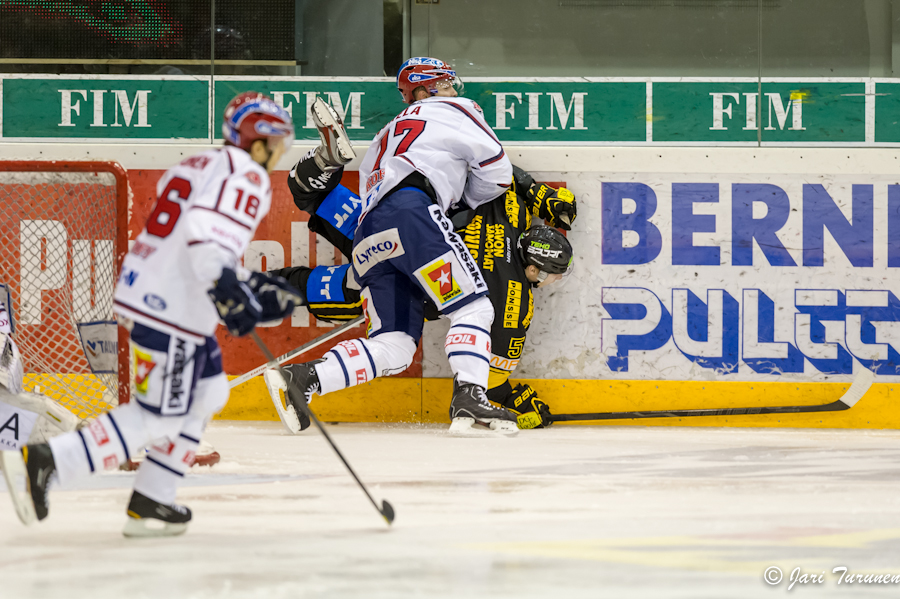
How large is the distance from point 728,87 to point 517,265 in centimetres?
139

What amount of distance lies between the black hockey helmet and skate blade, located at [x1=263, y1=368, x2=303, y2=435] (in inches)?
48.6

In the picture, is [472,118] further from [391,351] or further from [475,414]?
[475,414]

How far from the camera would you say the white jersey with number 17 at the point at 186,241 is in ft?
6.52

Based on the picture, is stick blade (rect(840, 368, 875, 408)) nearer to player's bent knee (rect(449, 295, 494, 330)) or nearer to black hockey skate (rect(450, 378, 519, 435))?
black hockey skate (rect(450, 378, 519, 435))

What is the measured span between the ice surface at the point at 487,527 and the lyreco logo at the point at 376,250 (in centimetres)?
83

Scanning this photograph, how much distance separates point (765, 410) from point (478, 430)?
1.34 m

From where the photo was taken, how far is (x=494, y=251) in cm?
407

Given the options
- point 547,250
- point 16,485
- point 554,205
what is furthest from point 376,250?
point 16,485

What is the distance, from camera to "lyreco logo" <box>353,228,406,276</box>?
376 centimetres

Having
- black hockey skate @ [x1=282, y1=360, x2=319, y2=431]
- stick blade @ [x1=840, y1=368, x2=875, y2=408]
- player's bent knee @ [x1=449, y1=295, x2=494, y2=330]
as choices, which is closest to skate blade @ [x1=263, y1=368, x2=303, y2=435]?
black hockey skate @ [x1=282, y1=360, x2=319, y2=431]

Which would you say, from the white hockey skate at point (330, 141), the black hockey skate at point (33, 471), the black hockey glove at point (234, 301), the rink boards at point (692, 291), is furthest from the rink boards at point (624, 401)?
the black hockey glove at point (234, 301)

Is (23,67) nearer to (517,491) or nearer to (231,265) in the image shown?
(231,265)

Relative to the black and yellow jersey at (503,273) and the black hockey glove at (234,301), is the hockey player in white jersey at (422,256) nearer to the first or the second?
the black and yellow jersey at (503,273)

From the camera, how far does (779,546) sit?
196 cm
